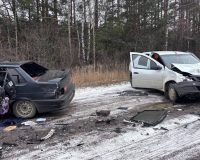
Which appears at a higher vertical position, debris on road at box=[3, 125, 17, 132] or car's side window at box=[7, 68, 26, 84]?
car's side window at box=[7, 68, 26, 84]

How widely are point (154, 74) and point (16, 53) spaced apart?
29.2 ft

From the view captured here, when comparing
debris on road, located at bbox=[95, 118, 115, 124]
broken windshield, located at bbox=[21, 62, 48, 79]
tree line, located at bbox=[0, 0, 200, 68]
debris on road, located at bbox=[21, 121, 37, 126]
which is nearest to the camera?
debris on road, located at bbox=[95, 118, 115, 124]

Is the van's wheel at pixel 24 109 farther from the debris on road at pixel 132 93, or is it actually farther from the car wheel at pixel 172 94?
the car wheel at pixel 172 94

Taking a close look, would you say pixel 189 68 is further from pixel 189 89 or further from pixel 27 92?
pixel 27 92

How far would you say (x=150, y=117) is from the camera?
25.4 feet

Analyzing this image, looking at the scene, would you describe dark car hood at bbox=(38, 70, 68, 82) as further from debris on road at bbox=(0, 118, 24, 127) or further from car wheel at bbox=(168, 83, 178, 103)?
car wheel at bbox=(168, 83, 178, 103)

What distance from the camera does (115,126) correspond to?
23.4ft

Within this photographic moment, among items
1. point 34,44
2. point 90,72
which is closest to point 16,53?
point 34,44

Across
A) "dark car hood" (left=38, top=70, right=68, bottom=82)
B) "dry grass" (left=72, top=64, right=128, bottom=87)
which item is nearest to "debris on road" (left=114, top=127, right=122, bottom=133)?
"dark car hood" (left=38, top=70, right=68, bottom=82)

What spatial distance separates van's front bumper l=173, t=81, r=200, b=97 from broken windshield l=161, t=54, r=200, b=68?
50.8 inches

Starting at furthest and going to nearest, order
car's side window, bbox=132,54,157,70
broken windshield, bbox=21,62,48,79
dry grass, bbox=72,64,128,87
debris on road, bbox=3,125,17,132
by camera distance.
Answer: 1. dry grass, bbox=72,64,128,87
2. car's side window, bbox=132,54,157,70
3. broken windshield, bbox=21,62,48,79
4. debris on road, bbox=3,125,17,132

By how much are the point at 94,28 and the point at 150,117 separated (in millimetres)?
17578

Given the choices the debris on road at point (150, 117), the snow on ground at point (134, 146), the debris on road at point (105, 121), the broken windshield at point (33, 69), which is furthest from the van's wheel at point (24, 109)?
the debris on road at point (150, 117)

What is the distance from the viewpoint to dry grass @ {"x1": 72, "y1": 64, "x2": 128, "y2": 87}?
14.2 metres
